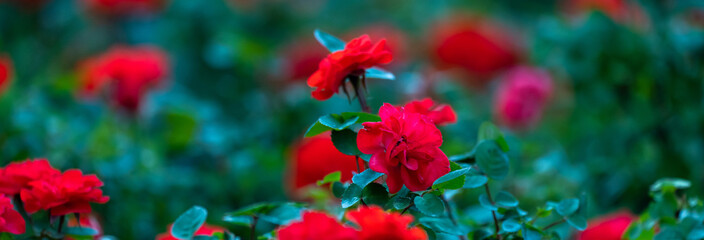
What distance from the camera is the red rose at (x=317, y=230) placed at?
385 mm

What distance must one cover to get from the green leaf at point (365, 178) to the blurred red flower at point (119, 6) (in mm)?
1509

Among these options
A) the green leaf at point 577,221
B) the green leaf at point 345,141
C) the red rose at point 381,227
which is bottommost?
the red rose at point 381,227

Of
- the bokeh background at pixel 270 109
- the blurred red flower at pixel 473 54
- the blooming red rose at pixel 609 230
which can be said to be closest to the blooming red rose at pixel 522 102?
the bokeh background at pixel 270 109

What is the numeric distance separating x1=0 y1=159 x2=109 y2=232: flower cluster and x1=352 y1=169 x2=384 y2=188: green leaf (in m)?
0.20

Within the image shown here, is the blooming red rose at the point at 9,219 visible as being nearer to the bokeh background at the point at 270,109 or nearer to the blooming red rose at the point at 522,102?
the bokeh background at the point at 270,109

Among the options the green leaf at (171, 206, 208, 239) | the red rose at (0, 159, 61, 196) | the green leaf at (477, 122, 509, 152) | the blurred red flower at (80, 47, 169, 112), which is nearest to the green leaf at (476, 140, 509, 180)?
the green leaf at (477, 122, 509, 152)

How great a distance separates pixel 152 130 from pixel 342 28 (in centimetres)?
164

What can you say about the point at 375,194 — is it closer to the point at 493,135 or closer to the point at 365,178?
the point at 365,178

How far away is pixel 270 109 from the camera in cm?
152

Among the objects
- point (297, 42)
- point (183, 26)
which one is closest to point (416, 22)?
point (297, 42)

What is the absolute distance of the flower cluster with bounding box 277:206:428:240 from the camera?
373 millimetres

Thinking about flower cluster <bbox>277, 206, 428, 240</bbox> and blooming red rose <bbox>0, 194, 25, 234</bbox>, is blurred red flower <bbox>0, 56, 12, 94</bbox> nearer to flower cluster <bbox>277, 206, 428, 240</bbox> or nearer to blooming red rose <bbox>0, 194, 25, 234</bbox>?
blooming red rose <bbox>0, 194, 25, 234</bbox>

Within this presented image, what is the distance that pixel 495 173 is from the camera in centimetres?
55

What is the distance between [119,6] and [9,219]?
1429 mm
